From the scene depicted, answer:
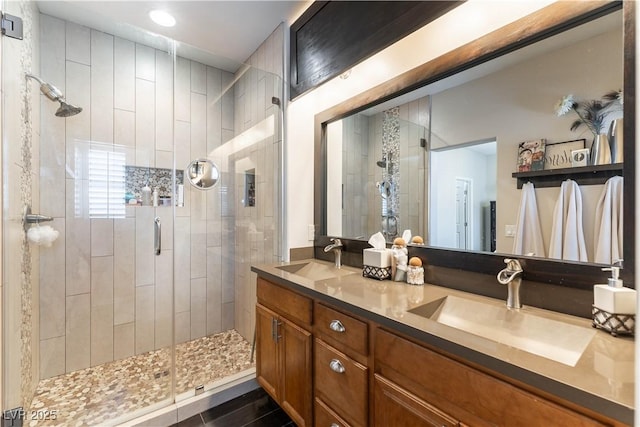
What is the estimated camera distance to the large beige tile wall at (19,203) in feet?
4.21

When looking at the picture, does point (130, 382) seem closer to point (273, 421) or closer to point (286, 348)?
point (273, 421)

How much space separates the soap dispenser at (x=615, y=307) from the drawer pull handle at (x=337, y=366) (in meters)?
0.86

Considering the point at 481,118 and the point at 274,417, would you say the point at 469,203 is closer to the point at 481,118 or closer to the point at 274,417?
the point at 481,118

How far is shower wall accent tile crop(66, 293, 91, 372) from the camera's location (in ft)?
6.64

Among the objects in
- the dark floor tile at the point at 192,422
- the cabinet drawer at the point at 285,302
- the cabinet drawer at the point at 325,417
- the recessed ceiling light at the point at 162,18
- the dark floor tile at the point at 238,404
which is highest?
the recessed ceiling light at the point at 162,18

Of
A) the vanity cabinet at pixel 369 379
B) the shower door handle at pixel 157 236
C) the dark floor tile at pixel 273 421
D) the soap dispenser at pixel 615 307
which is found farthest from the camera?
the shower door handle at pixel 157 236

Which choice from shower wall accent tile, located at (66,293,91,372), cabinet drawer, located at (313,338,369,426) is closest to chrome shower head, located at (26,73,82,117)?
shower wall accent tile, located at (66,293,91,372)

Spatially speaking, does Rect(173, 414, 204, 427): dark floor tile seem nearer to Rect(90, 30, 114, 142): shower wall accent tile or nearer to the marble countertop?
the marble countertop

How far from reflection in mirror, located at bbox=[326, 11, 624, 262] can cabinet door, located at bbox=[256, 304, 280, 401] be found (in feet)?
2.57

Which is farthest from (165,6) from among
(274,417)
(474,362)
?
(274,417)

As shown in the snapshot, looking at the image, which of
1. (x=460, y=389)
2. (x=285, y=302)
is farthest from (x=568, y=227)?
(x=285, y=302)

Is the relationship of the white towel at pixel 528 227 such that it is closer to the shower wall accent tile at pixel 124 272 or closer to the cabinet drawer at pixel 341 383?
the cabinet drawer at pixel 341 383

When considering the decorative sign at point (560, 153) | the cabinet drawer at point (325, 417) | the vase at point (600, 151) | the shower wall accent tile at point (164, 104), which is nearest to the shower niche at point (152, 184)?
the shower wall accent tile at point (164, 104)

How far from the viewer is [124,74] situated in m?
2.22
